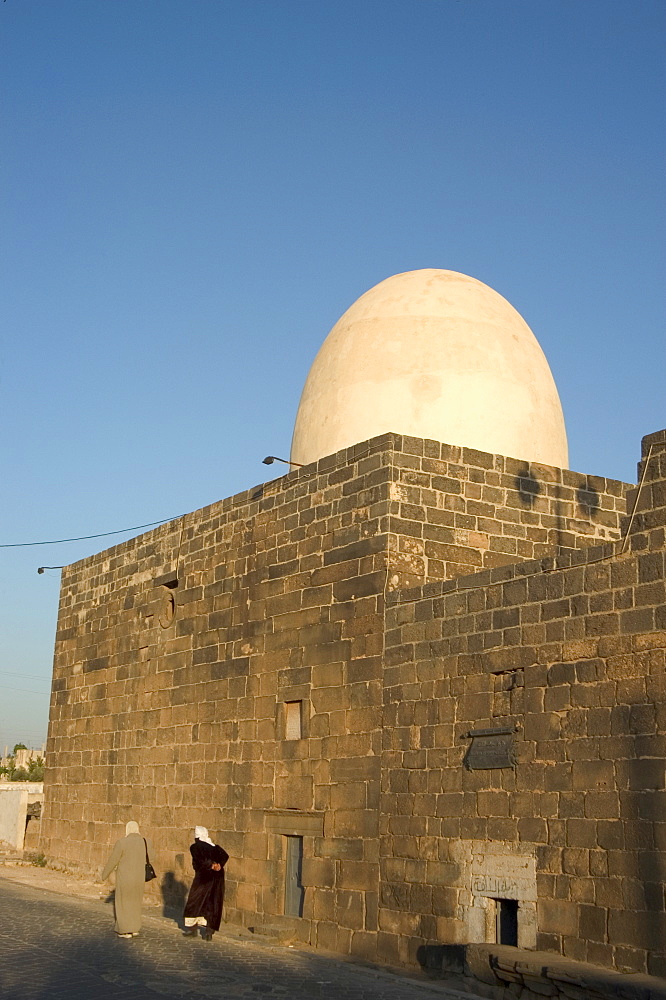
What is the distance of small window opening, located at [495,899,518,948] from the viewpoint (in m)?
8.88

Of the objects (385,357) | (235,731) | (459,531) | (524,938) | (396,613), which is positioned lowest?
(524,938)

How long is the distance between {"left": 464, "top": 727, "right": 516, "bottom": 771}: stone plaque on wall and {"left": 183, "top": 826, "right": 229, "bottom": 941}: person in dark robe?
3.01 m

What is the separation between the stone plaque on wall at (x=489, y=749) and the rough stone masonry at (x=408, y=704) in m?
0.02

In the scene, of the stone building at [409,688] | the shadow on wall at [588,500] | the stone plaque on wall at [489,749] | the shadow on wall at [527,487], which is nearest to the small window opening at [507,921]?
the stone building at [409,688]

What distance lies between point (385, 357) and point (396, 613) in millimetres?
3532

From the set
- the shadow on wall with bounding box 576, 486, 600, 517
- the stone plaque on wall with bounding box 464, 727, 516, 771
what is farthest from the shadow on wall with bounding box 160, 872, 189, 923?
the shadow on wall with bounding box 576, 486, 600, 517

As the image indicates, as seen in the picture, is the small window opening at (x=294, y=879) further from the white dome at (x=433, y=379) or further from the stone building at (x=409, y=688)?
the white dome at (x=433, y=379)

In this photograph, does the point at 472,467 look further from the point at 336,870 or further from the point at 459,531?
the point at 336,870

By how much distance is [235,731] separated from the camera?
12.9 metres

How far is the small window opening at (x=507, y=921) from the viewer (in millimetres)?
8883

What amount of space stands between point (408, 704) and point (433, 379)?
4.04m

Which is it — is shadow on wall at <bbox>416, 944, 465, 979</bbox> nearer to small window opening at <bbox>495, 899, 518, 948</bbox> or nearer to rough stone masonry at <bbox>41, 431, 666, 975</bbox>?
rough stone masonry at <bbox>41, 431, 666, 975</bbox>

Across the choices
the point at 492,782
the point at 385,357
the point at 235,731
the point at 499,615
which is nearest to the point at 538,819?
the point at 492,782

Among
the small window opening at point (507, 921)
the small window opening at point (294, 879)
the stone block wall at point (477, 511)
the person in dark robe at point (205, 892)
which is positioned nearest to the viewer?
the small window opening at point (507, 921)
